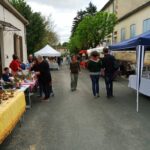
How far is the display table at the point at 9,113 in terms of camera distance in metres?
5.49

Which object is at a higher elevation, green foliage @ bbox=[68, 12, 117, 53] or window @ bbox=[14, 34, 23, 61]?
green foliage @ bbox=[68, 12, 117, 53]

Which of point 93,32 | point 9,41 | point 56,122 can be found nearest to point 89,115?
point 56,122

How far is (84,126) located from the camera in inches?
303

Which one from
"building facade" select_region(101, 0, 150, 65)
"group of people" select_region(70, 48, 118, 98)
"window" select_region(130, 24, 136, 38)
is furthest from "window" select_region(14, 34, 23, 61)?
"group of people" select_region(70, 48, 118, 98)

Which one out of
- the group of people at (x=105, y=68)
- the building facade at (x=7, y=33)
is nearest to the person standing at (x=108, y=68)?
the group of people at (x=105, y=68)

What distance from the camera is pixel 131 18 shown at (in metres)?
31.4

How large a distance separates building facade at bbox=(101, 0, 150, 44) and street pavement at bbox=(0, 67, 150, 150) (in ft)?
53.2

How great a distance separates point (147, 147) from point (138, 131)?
119cm

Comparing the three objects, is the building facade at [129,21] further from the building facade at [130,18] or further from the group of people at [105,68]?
the group of people at [105,68]

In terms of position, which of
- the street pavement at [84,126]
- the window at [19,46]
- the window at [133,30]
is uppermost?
the window at [133,30]

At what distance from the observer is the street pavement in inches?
246

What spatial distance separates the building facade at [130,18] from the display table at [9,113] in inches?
788

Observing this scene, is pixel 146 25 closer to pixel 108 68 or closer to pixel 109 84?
pixel 108 68

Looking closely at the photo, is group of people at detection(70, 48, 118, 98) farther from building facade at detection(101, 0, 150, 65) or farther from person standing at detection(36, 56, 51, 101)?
building facade at detection(101, 0, 150, 65)
